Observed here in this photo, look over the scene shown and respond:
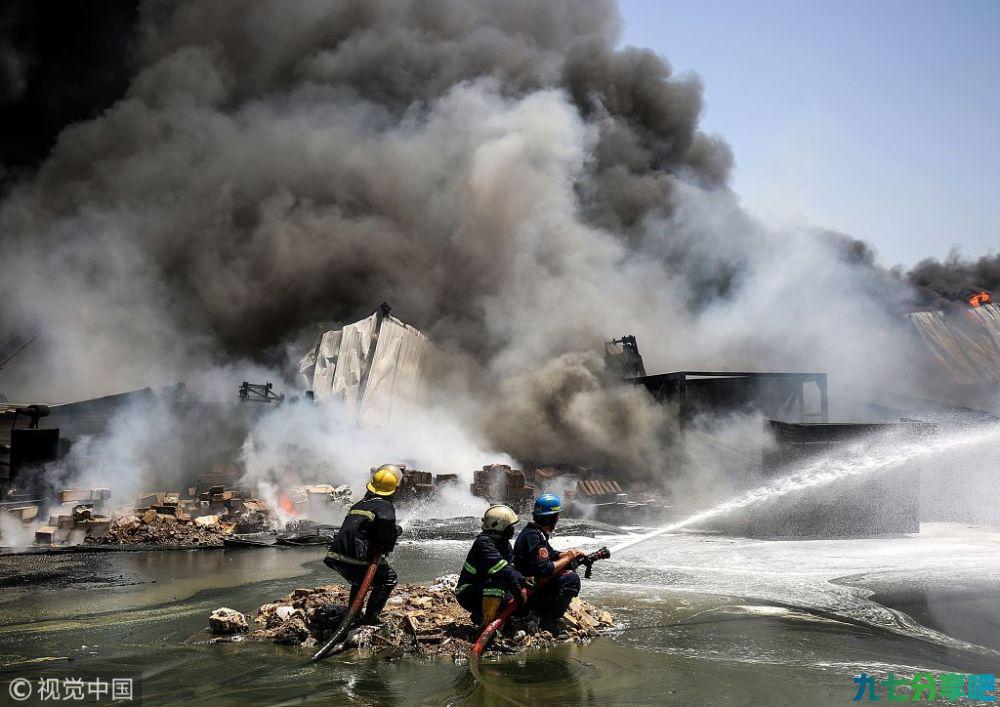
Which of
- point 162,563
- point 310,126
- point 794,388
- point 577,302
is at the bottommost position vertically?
point 162,563

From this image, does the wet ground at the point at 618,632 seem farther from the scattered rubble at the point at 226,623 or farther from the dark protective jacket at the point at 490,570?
the dark protective jacket at the point at 490,570

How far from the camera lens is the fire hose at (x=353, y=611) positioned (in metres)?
6.05

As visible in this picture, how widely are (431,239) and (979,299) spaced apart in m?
22.1

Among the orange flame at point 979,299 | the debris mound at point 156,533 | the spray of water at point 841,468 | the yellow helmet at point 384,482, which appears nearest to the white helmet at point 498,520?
the yellow helmet at point 384,482

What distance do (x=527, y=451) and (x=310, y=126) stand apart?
2235 centimetres

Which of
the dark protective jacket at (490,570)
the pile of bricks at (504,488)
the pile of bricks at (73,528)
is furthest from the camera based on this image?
the pile of bricks at (504,488)

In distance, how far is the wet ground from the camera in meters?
5.30

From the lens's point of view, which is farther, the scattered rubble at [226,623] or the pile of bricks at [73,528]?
the pile of bricks at [73,528]

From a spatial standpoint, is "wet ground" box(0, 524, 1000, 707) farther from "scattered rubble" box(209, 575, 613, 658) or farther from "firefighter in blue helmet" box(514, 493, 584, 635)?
"firefighter in blue helmet" box(514, 493, 584, 635)

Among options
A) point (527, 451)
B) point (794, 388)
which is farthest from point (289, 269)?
point (794, 388)

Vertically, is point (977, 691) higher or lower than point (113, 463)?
lower

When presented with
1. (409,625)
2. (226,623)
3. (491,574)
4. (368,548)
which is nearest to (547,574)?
(491,574)

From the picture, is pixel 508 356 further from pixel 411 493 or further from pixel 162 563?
pixel 162 563

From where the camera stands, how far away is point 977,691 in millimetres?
5215
